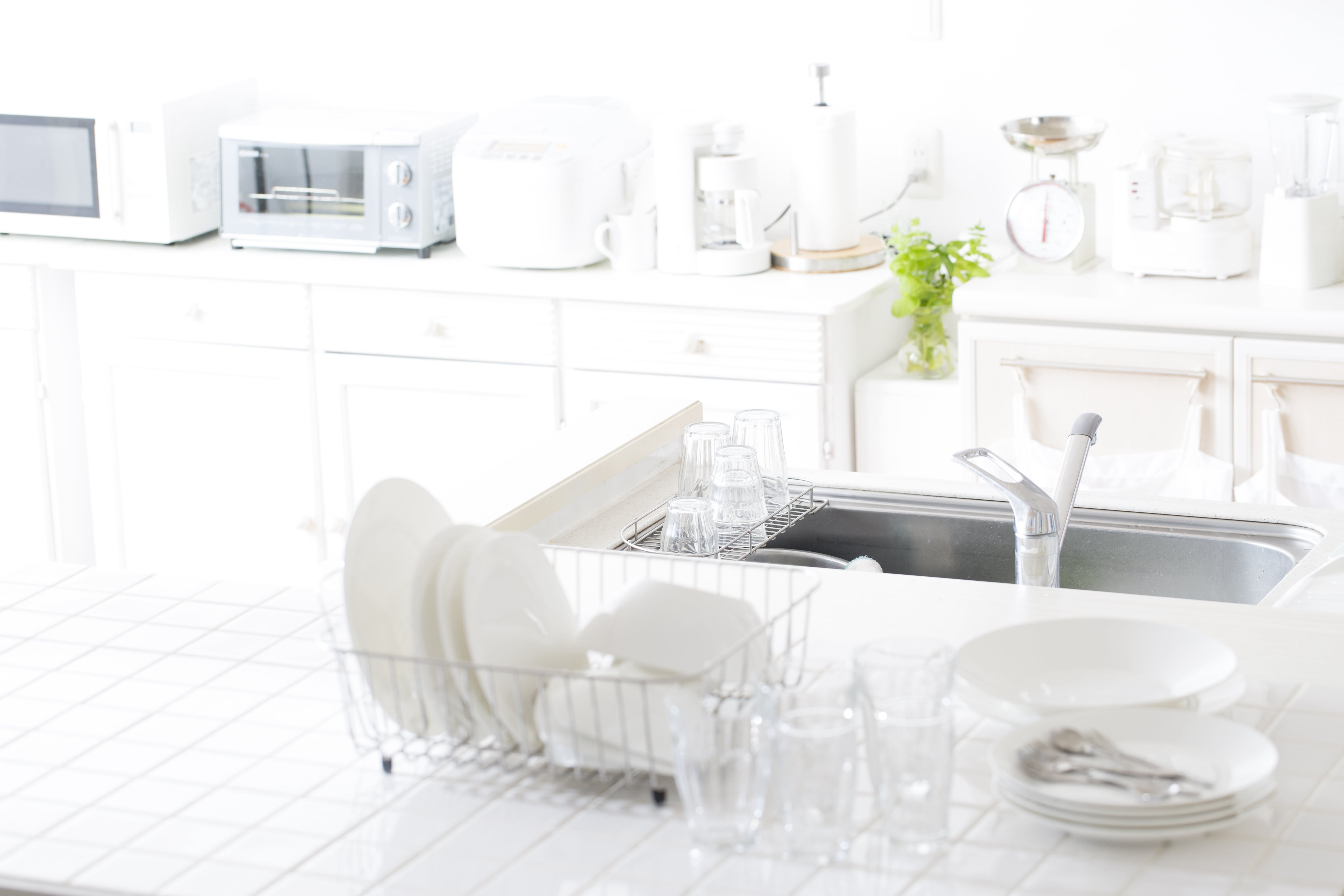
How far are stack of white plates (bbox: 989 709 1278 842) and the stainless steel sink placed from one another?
→ 0.72 m

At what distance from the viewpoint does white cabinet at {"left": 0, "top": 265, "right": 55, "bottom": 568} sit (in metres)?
3.52

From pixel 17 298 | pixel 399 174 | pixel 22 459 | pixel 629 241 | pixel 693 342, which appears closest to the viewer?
pixel 693 342

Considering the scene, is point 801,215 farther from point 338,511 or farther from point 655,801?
point 655,801

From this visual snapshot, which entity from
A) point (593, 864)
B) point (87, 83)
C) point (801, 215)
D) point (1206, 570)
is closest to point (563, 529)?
point (1206, 570)

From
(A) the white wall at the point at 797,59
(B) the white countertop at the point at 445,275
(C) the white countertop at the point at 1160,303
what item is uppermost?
Answer: (A) the white wall at the point at 797,59

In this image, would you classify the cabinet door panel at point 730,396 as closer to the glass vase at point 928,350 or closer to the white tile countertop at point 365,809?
the glass vase at point 928,350

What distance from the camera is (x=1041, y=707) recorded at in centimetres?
113

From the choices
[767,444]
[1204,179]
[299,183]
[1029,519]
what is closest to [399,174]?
[299,183]

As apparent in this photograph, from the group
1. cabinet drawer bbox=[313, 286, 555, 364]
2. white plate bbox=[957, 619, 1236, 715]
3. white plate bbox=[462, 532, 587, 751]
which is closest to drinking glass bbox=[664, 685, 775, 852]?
white plate bbox=[462, 532, 587, 751]

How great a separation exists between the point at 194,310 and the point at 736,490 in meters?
1.98

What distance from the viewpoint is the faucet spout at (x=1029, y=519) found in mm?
1592

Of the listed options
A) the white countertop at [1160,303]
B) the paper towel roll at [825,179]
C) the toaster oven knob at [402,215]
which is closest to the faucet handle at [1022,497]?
the white countertop at [1160,303]

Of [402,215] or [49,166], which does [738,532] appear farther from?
[49,166]

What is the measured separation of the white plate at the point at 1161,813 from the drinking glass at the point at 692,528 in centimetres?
72
